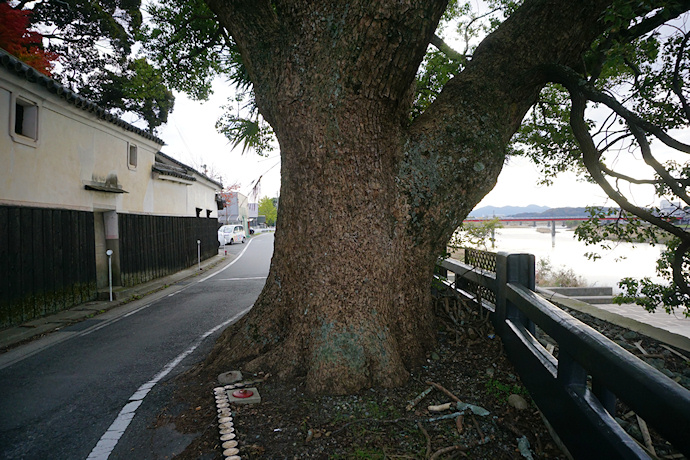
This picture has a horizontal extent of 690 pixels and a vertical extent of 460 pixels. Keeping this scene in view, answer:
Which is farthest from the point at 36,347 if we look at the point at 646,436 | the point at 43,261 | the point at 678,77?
the point at 678,77

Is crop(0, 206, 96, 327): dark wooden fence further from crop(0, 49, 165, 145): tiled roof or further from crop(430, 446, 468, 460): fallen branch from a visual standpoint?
crop(430, 446, 468, 460): fallen branch

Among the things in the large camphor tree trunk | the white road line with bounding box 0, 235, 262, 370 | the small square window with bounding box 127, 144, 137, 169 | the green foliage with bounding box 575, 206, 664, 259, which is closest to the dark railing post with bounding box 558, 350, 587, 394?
the large camphor tree trunk

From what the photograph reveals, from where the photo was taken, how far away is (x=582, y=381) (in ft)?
8.09

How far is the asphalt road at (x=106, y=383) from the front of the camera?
3.27 metres

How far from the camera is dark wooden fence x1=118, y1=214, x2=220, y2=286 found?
1232 centimetres

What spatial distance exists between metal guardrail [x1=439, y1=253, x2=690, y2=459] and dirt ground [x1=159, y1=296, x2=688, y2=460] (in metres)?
0.25

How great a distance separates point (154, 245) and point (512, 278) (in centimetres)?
1359

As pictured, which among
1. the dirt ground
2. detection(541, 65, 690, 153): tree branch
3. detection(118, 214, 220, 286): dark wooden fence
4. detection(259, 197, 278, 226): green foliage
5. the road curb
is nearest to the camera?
the dirt ground

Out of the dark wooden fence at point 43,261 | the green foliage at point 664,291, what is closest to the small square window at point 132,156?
the dark wooden fence at point 43,261

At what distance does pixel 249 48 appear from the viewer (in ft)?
13.8

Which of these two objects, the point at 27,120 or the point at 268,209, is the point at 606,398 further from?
the point at 268,209

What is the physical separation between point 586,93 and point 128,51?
24735 millimetres

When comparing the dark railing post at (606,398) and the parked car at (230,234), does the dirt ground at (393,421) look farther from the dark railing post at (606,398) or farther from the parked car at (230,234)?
the parked car at (230,234)

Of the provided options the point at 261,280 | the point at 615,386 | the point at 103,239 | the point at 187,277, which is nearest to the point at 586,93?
the point at 615,386
